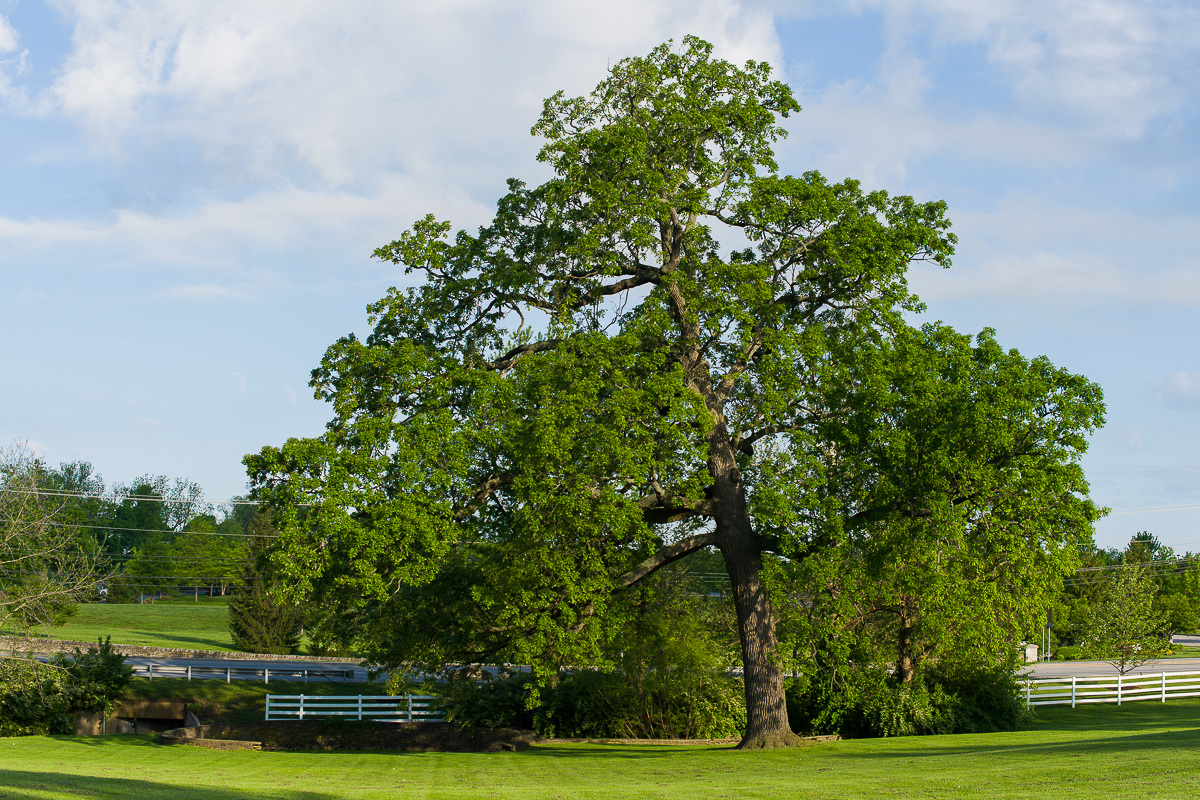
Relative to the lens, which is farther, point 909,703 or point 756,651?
point 909,703

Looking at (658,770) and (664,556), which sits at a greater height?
(664,556)

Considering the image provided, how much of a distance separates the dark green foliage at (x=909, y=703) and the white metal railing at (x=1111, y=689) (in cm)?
463

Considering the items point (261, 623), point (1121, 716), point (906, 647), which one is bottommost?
point (261, 623)

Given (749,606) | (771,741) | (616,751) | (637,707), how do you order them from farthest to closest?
(637,707), (616,751), (749,606), (771,741)

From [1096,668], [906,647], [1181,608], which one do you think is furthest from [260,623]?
[1181,608]

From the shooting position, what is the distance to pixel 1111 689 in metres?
34.4

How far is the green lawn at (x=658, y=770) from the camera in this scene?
12.6 m

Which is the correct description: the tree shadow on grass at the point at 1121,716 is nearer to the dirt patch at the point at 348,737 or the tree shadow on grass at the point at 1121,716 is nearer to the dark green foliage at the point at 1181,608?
the dirt patch at the point at 348,737

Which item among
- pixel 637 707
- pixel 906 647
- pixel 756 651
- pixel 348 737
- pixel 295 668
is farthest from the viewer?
pixel 295 668

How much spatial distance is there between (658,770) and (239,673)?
26.6 metres

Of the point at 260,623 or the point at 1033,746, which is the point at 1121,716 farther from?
the point at 260,623

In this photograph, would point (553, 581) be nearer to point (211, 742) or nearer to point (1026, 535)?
point (1026, 535)

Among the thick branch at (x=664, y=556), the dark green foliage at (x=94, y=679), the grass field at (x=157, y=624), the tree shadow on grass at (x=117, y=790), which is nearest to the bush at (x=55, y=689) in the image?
the dark green foliage at (x=94, y=679)

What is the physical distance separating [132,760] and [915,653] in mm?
19906
